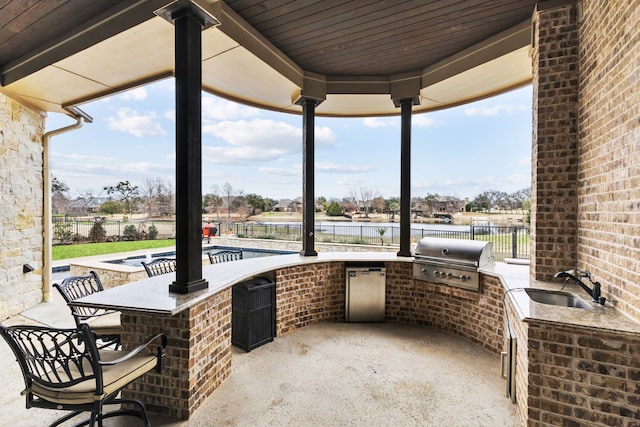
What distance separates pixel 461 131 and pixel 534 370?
603 inches

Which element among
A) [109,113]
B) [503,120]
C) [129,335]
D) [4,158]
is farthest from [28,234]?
[503,120]

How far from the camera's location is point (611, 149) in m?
2.05

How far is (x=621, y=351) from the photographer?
161 centimetres

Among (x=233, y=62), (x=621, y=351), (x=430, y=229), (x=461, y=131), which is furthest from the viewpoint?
(x=461, y=131)

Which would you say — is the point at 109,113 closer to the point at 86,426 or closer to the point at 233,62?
the point at 233,62

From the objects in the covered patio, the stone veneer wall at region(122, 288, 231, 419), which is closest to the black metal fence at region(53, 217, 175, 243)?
the covered patio

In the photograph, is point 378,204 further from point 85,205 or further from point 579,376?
point 85,205

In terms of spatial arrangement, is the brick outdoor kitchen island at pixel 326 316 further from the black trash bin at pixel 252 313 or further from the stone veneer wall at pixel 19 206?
the stone veneer wall at pixel 19 206

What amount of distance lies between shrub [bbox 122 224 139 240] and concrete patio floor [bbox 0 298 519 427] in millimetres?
8103

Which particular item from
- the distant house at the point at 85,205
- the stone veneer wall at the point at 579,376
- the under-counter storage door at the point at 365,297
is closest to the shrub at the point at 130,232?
the distant house at the point at 85,205

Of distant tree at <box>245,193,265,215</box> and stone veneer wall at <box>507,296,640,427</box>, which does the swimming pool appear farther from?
stone veneer wall at <box>507,296,640,427</box>

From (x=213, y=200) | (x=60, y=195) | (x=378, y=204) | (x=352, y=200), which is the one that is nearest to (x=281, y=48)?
(x=378, y=204)

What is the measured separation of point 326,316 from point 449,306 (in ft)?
5.32

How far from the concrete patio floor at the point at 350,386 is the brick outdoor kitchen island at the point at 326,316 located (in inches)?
7.3
